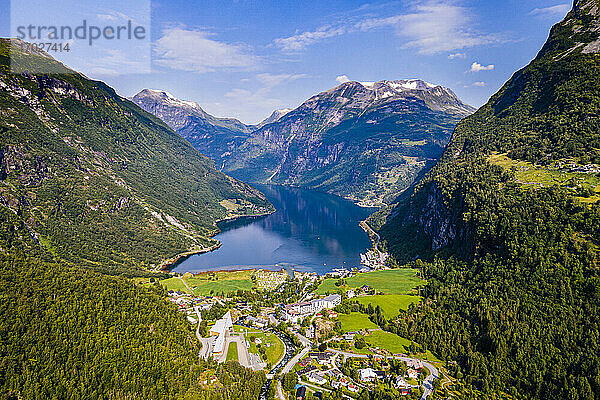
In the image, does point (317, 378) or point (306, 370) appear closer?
point (317, 378)

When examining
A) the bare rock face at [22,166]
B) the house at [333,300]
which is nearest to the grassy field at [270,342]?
the house at [333,300]

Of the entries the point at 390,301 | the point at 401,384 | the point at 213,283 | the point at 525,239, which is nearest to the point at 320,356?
the point at 401,384

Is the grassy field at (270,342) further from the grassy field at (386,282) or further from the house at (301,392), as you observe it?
the grassy field at (386,282)

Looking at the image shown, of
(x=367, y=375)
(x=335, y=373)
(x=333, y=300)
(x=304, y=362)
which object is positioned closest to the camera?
(x=367, y=375)

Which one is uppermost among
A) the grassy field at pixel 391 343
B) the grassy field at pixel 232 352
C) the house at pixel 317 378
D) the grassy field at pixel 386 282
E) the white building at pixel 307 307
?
the grassy field at pixel 386 282

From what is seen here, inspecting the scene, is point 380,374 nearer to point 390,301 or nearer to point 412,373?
point 412,373

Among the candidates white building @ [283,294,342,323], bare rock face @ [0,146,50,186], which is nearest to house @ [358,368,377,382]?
white building @ [283,294,342,323]
